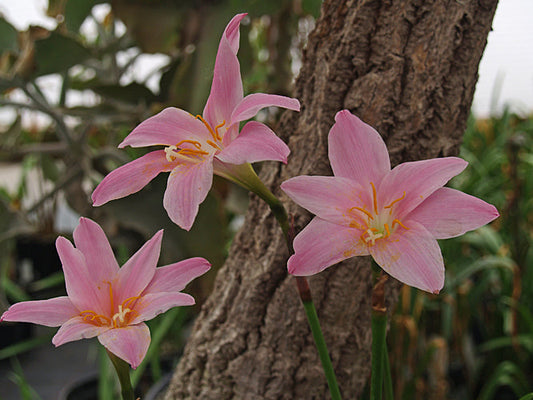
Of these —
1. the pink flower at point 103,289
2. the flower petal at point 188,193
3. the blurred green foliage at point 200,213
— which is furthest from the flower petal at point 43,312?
the blurred green foliage at point 200,213

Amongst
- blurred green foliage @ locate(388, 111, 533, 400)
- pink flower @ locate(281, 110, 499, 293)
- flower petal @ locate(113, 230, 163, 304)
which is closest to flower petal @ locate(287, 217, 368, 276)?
pink flower @ locate(281, 110, 499, 293)

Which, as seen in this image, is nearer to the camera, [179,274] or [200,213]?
[179,274]

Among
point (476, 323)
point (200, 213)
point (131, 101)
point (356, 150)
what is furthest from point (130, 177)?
point (476, 323)

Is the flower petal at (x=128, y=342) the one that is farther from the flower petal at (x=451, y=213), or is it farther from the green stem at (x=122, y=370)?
the flower petal at (x=451, y=213)

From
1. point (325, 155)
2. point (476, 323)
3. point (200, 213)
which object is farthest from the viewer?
point (476, 323)

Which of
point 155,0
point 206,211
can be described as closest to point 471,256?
point 206,211

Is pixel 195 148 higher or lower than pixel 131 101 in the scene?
higher

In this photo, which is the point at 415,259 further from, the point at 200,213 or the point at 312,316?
the point at 200,213

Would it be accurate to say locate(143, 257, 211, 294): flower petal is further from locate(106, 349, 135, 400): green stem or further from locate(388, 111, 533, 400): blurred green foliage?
locate(388, 111, 533, 400): blurred green foliage
